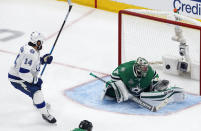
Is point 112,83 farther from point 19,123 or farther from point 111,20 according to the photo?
point 111,20

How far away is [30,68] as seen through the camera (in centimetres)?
823

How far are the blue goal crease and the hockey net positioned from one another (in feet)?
1.06

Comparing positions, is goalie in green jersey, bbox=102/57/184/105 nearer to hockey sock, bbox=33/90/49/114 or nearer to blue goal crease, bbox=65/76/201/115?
blue goal crease, bbox=65/76/201/115

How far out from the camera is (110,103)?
8953 mm

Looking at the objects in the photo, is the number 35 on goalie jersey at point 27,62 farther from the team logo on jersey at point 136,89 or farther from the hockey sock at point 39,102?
the team logo on jersey at point 136,89

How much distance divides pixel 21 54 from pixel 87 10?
150 inches

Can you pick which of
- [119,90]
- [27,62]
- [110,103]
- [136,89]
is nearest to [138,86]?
[136,89]

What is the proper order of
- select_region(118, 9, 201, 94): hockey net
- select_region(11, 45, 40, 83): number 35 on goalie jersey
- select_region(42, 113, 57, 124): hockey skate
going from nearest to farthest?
select_region(11, 45, 40, 83): number 35 on goalie jersey → select_region(42, 113, 57, 124): hockey skate → select_region(118, 9, 201, 94): hockey net

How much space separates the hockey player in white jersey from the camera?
8.23m

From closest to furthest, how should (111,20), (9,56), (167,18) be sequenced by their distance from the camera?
(167,18) → (9,56) → (111,20)

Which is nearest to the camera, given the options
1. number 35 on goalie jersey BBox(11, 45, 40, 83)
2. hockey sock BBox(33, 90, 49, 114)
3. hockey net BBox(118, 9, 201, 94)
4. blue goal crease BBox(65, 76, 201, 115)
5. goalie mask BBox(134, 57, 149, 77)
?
number 35 on goalie jersey BBox(11, 45, 40, 83)

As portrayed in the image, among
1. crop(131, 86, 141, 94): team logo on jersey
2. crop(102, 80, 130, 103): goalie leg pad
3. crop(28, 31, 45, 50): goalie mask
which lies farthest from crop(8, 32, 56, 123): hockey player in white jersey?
crop(131, 86, 141, 94): team logo on jersey

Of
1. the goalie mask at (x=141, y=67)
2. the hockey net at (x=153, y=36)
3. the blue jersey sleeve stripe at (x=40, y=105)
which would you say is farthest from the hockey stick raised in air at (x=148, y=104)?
the blue jersey sleeve stripe at (x=40, y=105)

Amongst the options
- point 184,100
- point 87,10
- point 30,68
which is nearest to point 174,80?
point 184,100
